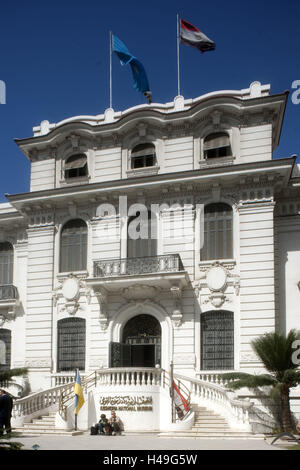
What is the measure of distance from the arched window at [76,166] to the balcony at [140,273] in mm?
4713

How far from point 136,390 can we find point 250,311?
17.5 ft

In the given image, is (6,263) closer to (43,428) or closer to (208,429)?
(43,428)

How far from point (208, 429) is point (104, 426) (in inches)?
138

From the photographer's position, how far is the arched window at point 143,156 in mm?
27094

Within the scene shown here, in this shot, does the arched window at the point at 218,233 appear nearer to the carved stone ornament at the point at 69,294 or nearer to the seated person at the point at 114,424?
the carved stone ornament at the point at 69,294

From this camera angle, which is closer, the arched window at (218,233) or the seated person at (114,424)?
the seated person at (114,424)

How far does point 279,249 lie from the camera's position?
81.9ft

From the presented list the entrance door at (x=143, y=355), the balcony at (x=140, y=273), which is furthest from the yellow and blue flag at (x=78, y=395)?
the balcony at (x=140, y=273)

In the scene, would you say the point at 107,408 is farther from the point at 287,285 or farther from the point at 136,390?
the point at 287,285

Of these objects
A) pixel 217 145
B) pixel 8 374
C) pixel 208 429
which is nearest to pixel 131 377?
pixel 208 429

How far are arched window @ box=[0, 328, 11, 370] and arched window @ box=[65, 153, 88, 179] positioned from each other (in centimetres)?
768

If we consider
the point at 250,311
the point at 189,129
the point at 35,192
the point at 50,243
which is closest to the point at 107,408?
the point at 250,311

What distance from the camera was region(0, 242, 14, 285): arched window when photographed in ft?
96.0

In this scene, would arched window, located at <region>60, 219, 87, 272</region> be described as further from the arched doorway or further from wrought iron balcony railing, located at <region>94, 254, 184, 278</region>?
the arched doorway
